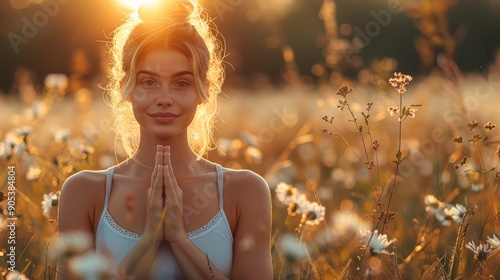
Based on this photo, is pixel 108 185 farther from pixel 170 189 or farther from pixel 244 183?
pixel 244 183

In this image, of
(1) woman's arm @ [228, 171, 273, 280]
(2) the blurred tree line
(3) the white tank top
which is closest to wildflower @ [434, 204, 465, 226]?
(1) woman's arm @ [228, 171, 273, 280]

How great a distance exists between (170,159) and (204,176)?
110 millimetres

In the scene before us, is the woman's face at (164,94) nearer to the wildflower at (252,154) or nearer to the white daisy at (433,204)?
the white daisy at (433,204)

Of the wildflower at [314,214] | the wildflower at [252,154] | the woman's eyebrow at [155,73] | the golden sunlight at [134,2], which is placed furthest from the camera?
the wildflower at [252,154]

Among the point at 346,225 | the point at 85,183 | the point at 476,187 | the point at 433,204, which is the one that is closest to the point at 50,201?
the point at 85,183

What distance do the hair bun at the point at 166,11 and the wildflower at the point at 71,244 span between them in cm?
61

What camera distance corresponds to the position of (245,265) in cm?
227

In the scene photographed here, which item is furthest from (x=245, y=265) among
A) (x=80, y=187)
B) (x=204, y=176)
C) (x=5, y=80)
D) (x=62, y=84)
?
(x=5, y=80)

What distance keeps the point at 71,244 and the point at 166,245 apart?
0.37m

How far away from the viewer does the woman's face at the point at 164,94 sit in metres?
2.24

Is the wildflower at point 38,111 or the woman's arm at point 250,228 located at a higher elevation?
the wildflower at point 38,111

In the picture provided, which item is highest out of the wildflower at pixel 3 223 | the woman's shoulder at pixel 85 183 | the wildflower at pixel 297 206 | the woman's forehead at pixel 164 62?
the woman's forehead at pixel 164 62

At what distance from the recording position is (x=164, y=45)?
229 centimetres

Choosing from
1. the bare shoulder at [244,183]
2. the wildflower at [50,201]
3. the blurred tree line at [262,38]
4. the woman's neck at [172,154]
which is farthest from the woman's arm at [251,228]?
the blurred tree line at [262,38]
